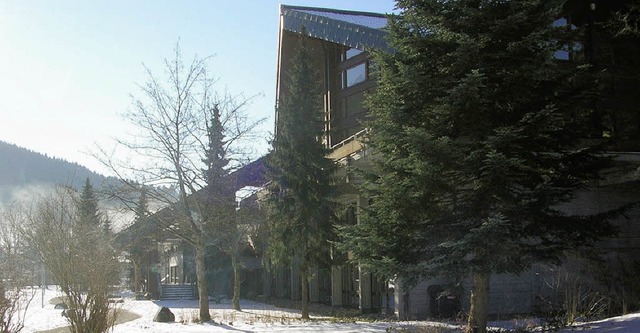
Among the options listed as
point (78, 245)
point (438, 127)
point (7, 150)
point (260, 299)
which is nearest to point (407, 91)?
point (438, 127)

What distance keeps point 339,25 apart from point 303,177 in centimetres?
748

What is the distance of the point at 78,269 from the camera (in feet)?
44.0

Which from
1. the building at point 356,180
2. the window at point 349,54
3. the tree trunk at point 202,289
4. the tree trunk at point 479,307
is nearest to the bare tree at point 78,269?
the building at point 356,180

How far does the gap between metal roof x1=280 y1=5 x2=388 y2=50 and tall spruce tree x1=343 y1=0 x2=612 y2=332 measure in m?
10.5

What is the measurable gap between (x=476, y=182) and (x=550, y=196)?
4.70ft

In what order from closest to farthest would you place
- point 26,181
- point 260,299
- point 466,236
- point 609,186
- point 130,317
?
point 466,236, point 609,186, point 130,317, point 260,299, point 26,181

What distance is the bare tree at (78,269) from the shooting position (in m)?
12.8

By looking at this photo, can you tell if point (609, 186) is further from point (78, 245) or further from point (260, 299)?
point (260, 299)

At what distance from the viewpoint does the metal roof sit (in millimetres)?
25141

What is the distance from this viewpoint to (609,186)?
22922mm

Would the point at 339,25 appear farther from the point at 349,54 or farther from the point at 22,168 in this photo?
the point at 22,168

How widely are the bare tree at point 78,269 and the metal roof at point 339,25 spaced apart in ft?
42.3

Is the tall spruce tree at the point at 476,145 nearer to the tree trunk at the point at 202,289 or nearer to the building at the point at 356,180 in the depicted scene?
the building at the point at 356,180

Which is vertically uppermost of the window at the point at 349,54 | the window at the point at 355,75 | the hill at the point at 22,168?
the hill at the point at 22,168
